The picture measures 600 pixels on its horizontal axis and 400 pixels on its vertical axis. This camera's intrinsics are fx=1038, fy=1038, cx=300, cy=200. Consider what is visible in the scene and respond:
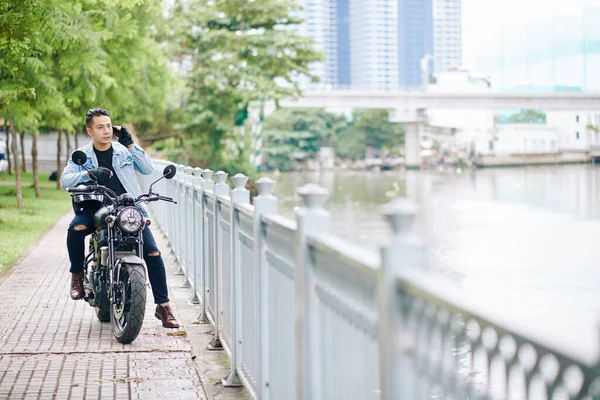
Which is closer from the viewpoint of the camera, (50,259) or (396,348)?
(396,348)

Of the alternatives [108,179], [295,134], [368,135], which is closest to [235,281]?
Answer: [108,179]

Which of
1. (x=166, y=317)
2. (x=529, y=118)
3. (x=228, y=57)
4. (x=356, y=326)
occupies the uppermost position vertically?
(x=228, y=57)

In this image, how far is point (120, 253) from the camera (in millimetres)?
7609

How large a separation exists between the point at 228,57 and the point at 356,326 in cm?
4409

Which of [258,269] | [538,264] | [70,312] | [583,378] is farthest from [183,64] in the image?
[583,378]

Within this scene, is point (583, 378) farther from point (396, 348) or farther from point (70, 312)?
point (70, 312)

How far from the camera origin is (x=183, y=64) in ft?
161

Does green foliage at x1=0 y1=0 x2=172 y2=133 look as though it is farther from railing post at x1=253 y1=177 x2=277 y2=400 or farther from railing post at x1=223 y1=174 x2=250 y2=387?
railing post at x1=253 y1=177 x2=277 y2=400

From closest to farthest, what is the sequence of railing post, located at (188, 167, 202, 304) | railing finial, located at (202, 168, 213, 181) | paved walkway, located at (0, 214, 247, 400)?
paved walkway, located at (0, 214, 247, 400) → railing finial, located at (202, 168, 213, 181) → railing post, located at (188, 167, 202, 304)

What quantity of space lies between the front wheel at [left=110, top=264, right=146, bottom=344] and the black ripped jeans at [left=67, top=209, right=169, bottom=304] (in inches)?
17.0

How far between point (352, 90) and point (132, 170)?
74.1 meters

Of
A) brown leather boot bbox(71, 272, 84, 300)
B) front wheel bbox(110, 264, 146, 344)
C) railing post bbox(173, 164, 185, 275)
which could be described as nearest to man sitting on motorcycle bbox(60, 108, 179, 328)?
brown leather boot bbox(71, 272, 84, 300)

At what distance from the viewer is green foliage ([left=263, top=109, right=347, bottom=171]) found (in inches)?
4744

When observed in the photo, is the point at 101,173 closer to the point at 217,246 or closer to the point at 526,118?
the point at 217,246
